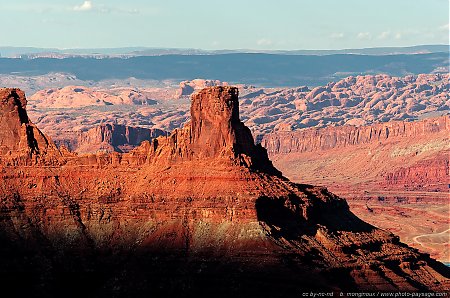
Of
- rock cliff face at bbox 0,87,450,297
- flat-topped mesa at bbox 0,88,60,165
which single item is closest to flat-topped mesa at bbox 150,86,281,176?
rock cliff face at bbox 0,87,450,297

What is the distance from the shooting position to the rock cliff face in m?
106

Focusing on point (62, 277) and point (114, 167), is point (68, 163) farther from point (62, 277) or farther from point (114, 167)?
point (62, 277)

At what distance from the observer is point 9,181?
121 meters

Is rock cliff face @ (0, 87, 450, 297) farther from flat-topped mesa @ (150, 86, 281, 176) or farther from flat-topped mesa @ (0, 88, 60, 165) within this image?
flat-topped mesa @ (0, 88, 60, 165)

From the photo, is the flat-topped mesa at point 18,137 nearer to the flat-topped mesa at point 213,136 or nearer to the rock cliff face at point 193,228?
the rock cliff face at point 193,228

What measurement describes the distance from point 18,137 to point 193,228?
21.1 meters

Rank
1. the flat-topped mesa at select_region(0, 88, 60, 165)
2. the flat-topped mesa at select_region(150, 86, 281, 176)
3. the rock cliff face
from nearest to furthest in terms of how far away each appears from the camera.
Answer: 1. the rock cliff face
2. the flat-topped mesa at select_region(150, 86, 281, 176)
3. the flat-topped mesa at select_region(0, 88, 60, 165)

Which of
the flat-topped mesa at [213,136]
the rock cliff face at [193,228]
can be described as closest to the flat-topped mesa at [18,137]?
the rock cliff face at [193,228]

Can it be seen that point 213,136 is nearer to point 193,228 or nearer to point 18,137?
point 193,228

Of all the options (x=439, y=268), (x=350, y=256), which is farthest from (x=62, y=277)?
(x=439, y=268)

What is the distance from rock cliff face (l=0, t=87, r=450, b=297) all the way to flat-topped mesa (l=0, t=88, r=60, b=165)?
1247mm

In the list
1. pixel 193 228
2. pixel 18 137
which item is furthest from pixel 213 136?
pixel 18 137

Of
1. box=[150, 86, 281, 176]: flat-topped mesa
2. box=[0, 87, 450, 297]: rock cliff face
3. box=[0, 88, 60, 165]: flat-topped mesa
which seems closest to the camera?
box=[0, 87, 450, 297]: rock cliff face

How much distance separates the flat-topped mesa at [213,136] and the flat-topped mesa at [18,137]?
1044 cm
